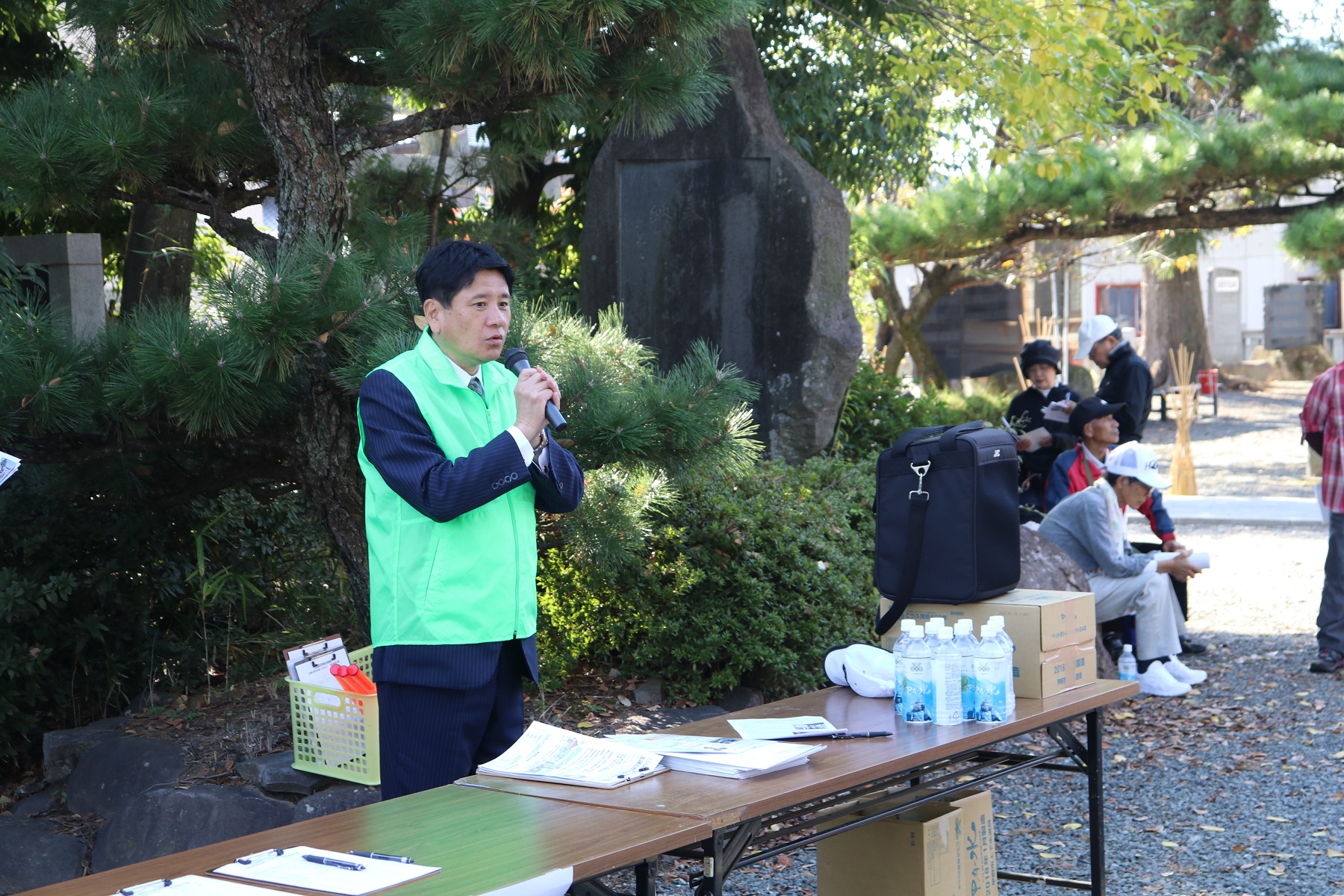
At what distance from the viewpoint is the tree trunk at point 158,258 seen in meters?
6.46

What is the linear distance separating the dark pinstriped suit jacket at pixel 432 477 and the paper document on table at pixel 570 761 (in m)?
0.20

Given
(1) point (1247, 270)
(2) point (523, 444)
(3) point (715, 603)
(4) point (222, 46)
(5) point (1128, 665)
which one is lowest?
(5) point (1128, 665)

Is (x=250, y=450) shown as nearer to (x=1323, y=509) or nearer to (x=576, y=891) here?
(x=576, y=891)

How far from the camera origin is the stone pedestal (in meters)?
6.19

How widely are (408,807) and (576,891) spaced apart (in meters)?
0.43

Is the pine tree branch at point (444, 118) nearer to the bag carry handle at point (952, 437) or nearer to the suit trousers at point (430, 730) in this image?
the bag carry handle at point (952, 437)

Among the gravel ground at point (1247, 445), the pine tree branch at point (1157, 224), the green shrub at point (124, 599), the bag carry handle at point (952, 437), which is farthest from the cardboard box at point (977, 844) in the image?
the gravel ground at point (1247, 445)

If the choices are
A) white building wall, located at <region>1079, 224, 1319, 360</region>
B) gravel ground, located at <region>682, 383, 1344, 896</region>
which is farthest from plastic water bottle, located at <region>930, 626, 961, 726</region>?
white building wall, located at <region>1079, 224, 1319, 360</region>

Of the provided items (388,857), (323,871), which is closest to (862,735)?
(388,857)

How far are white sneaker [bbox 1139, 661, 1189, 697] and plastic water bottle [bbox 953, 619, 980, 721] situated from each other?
3.76 m

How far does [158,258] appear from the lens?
20.4 feet

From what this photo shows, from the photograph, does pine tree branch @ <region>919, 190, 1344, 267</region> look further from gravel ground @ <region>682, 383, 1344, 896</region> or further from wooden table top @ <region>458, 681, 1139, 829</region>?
wooden table top @ <region>458, 681, 1139, 829</region>

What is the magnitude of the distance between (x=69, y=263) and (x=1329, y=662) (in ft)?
21.9

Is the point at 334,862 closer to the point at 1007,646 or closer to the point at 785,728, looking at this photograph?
the point at 785,728
